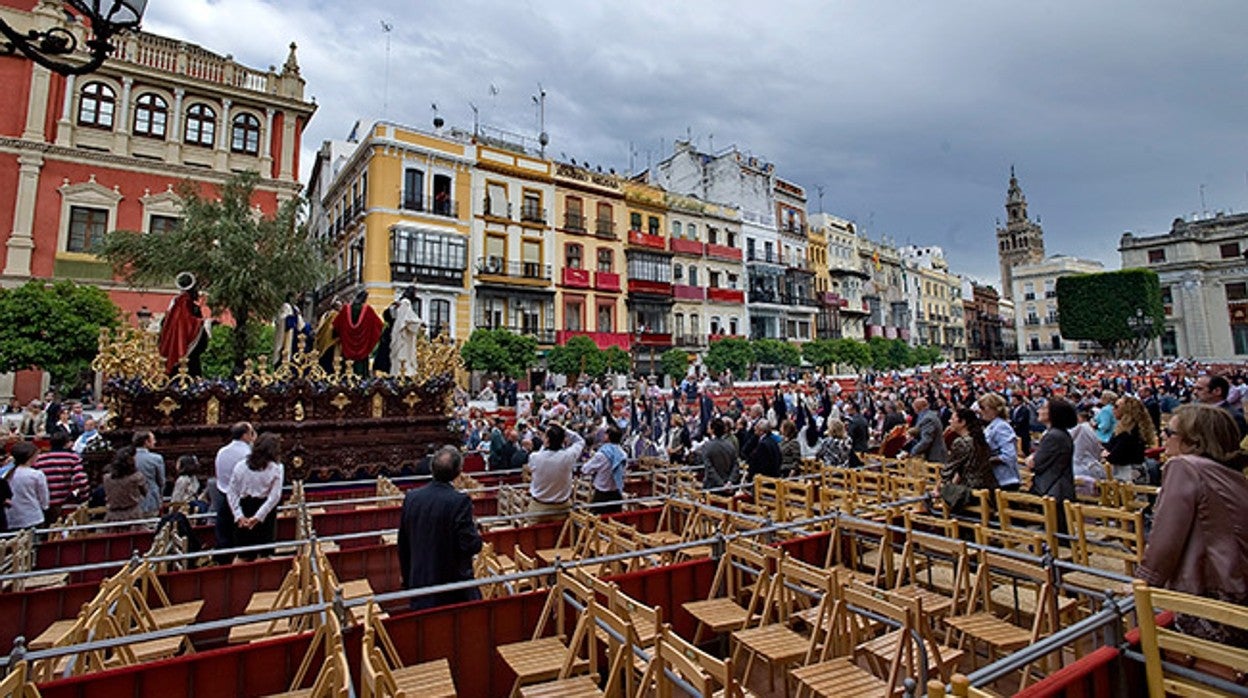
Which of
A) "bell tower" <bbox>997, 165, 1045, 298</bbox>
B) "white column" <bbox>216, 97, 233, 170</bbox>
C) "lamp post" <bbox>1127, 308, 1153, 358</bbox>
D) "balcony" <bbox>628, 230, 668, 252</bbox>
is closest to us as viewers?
"white column" <bbox>216, 97, 233, 170</bbox>

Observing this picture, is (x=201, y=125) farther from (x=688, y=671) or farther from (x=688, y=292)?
(x=688, y=671)

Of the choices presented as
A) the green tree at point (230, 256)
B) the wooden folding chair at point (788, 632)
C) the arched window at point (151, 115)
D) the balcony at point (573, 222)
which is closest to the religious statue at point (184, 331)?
the green tree at point (230, 256)

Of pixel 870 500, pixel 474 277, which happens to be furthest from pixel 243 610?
pixel 474 277

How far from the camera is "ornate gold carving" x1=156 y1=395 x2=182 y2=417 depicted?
1007 cm

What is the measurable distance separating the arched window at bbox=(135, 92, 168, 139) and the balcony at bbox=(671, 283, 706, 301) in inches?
1166

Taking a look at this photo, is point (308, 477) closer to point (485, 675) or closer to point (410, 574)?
point (410, 574)

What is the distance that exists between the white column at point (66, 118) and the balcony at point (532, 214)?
20.5 meters

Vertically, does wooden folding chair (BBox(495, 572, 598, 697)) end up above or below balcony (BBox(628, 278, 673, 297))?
below

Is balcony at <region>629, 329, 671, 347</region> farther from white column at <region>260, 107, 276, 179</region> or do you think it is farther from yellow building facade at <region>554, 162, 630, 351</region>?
white column at <region>260, 107, 276, 179</region>

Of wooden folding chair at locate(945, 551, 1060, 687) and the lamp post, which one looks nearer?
wooden folding chair at locate(945, 551, 1060, 687)

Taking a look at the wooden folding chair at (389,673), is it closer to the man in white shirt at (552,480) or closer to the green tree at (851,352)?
the man in white shirt at (552,480)

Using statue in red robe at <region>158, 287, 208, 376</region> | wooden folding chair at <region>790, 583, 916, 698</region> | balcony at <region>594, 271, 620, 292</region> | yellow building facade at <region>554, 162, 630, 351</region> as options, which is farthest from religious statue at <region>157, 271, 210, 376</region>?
balcony at <region>594, 271, 620, 292</region>

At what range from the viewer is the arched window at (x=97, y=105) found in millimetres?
25920

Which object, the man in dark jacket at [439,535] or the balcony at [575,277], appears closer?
the man in dark jacket at [439,535]
